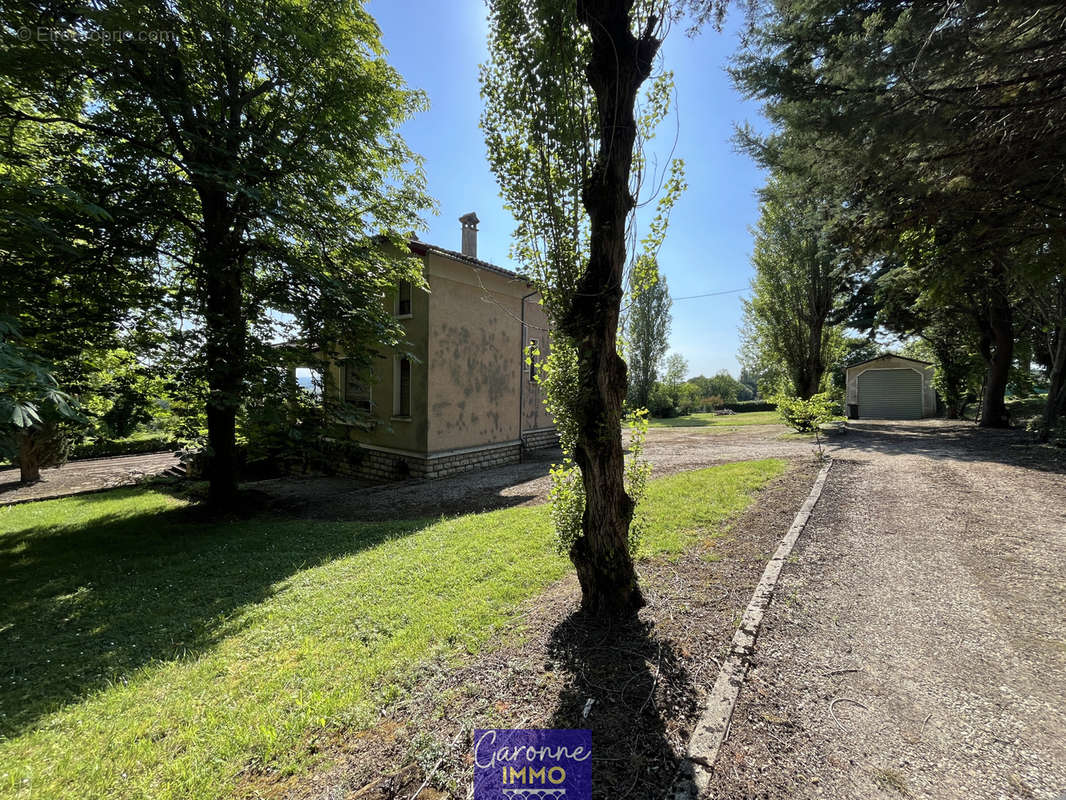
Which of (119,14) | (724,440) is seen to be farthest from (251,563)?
(724,440)

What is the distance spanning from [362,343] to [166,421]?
386cm

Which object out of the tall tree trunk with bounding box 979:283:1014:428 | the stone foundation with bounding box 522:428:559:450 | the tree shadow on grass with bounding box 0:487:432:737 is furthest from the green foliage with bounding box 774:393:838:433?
the tree shadow on grass with bounding box 0:487:432:737

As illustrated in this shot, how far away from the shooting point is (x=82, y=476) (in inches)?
496

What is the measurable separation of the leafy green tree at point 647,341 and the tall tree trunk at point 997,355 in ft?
55.0

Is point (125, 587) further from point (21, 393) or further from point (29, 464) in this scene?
point (29, 464)

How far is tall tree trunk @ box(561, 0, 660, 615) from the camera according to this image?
8.73 ft

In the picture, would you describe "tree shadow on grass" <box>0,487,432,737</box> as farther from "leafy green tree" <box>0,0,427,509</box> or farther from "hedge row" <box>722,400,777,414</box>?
"hedge row" <box>722,400,777,414</box>

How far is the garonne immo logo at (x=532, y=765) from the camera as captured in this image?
1.74m

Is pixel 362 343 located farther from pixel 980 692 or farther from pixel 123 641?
pixel 980 692

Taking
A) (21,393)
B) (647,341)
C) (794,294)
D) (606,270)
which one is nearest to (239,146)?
(21,393)

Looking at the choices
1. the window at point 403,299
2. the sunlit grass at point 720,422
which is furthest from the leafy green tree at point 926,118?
the sunlit grass at point 720,422

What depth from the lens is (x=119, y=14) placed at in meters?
5.16

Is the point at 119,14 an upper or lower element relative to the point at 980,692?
upper

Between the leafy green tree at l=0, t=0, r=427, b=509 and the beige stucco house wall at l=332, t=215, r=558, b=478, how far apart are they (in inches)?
73.8
